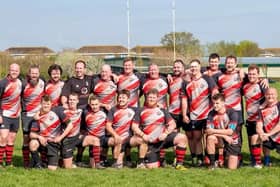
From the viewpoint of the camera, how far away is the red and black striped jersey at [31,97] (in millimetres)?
8945

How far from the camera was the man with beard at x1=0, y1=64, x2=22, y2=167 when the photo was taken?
8.84 m

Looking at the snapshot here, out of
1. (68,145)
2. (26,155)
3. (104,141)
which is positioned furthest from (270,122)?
(26,155)

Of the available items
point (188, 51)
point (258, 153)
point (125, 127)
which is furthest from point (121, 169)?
point (188, 51)

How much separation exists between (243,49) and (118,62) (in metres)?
34.4

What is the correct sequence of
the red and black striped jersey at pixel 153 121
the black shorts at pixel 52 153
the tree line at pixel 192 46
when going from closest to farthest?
the black shorts at pixel 52 153, the red and black striped jersey at pixel 153 121, the tree line at pixel 192 46

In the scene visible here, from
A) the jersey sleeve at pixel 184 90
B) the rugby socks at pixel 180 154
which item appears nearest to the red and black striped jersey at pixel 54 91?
the jersey sleeve at pixel 184 90

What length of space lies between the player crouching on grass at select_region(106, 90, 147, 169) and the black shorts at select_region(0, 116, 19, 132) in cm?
169

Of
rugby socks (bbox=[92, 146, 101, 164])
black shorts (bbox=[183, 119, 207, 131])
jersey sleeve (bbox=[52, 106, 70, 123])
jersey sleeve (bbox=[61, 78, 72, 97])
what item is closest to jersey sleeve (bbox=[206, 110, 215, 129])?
black shorts (bbox=[183, 119, 207, 131])

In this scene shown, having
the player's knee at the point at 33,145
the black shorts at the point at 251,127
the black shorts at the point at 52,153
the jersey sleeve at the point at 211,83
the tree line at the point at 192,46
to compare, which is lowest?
the black shorts at the point at 52,153

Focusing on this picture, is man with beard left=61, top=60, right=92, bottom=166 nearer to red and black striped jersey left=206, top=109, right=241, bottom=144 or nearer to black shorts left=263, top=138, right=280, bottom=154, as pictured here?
red and black striped jersey left=206, top=109, right=241, bottom=144

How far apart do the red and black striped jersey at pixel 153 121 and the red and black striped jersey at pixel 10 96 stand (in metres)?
2.16

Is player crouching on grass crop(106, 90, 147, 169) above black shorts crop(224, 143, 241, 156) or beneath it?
above

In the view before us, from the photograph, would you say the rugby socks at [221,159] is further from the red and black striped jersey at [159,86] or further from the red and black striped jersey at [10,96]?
the red and black striped jersey at [10,96]

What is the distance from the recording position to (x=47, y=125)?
8.65 meters
